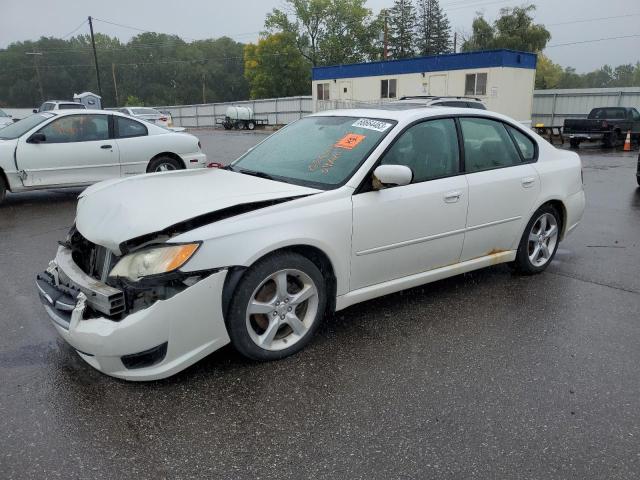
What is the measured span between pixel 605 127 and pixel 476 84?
897 cm

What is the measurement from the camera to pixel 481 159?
14.7 feet

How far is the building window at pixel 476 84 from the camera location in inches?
1112

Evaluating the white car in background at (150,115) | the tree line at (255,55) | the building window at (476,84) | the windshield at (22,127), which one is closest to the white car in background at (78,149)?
the windshield at (22,127)

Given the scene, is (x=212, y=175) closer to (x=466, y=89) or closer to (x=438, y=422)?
(x=438, y=422)

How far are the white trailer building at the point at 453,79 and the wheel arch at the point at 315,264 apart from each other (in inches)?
1026

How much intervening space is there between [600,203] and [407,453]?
8075mm

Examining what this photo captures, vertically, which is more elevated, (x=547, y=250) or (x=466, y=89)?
(x=466, y=89)

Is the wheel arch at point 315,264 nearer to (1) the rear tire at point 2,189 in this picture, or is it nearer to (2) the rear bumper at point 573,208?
(2) the rear bumper at point 573,208

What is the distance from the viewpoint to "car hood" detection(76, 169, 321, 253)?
3.05 metres

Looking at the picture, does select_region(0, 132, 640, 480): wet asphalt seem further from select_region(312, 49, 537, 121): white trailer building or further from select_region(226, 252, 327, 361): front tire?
Result: select_region(312, 49, 537, 121): white trailer building

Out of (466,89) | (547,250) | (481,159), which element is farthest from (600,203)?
(466,89)

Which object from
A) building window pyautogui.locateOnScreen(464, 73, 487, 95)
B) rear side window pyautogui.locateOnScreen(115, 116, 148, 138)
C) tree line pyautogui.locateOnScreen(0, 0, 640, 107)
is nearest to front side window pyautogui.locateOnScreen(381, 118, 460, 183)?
rear side window pyautogui.locateOnScreen(115, 116, 148, 138)

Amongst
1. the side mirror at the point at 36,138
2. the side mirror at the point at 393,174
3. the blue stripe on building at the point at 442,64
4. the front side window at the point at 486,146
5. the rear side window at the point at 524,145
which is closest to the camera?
the side mirror at the point at 393,174

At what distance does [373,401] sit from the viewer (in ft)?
9.78
